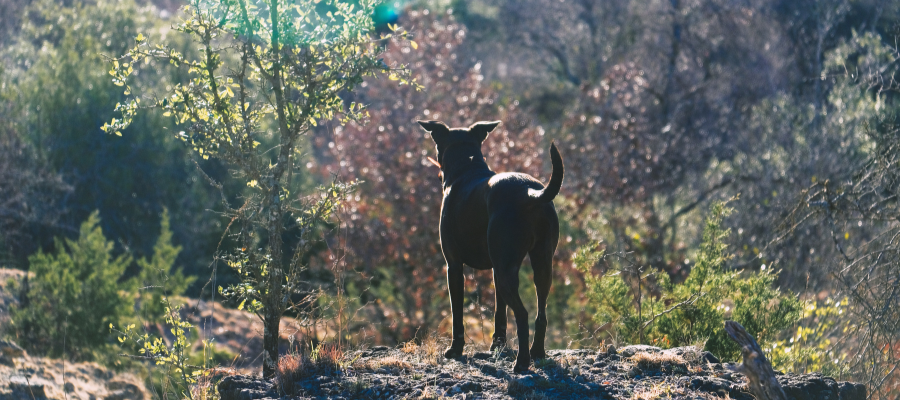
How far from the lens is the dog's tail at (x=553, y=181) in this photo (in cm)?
551

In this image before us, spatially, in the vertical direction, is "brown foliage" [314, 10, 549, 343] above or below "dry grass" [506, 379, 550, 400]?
above

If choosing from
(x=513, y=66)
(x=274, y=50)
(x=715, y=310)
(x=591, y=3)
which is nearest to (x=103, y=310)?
(x=274, y=50)

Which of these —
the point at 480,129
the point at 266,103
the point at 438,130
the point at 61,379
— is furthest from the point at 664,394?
the point at 61,379

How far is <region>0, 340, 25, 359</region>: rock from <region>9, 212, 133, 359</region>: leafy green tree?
16cm

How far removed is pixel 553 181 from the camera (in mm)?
5547

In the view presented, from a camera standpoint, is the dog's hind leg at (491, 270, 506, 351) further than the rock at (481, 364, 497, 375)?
Yes

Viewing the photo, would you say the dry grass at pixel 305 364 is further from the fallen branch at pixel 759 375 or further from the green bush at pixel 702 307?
the fallen branch at pixel 759 375

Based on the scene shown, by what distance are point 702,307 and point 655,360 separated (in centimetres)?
171

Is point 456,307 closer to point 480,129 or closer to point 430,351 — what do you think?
point 430,351

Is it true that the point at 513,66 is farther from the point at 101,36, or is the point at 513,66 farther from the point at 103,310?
the point at 103,310

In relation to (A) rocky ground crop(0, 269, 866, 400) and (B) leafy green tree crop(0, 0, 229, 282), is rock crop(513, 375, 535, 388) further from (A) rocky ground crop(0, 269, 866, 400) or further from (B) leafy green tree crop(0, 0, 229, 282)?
(B) leafy green tree crop(0, 0, 229, 282)

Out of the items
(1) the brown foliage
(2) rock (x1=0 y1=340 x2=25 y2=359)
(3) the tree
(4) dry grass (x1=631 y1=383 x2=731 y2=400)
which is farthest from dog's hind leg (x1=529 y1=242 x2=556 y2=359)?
(2) rock (x1=0 y1=340 x2=25 y2=359)

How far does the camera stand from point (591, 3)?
27.7 meters

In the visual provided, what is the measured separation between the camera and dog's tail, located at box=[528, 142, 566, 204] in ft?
18.1
